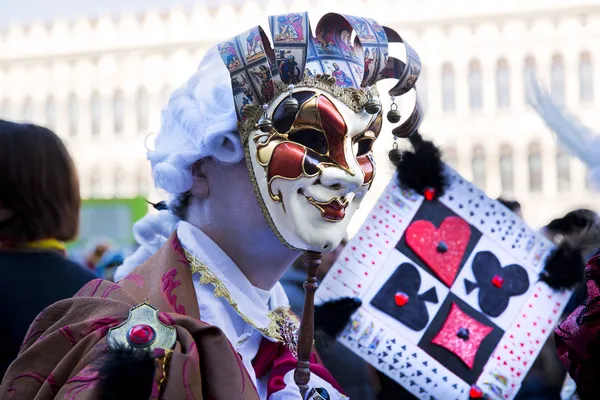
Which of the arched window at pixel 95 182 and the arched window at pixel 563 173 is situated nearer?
the arched window at pixel 563 173

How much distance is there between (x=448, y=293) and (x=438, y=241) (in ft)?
0.53

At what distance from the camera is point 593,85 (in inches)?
1217

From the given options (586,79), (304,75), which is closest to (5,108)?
(586,79)

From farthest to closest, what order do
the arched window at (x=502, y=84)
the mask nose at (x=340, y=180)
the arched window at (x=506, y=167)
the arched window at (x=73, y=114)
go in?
the arched window at (x=73, y=114), the arched window at (x=506, y=167), the arched window at (x=502, y=84), the mask nose at (x=340, y=180)

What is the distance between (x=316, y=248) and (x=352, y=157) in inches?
8.6

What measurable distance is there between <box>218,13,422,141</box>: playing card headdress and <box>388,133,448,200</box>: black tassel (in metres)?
0.68

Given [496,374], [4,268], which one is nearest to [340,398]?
[496,374]

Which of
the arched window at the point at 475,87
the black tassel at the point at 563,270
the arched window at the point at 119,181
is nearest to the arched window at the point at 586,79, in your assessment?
the arched window at the point at 475,87

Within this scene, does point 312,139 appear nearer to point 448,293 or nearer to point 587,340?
point 587,340

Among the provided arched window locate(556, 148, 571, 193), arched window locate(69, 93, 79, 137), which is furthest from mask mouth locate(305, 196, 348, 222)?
arched window locate(69, 93, 79, 137)

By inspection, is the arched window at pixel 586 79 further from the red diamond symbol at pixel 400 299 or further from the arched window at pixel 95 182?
the red diamond symbol at pixel 400 299

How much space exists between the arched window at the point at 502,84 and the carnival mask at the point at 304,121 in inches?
1217

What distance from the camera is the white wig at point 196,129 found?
205 cm

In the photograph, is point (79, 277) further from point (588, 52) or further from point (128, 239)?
point (588, 52)
